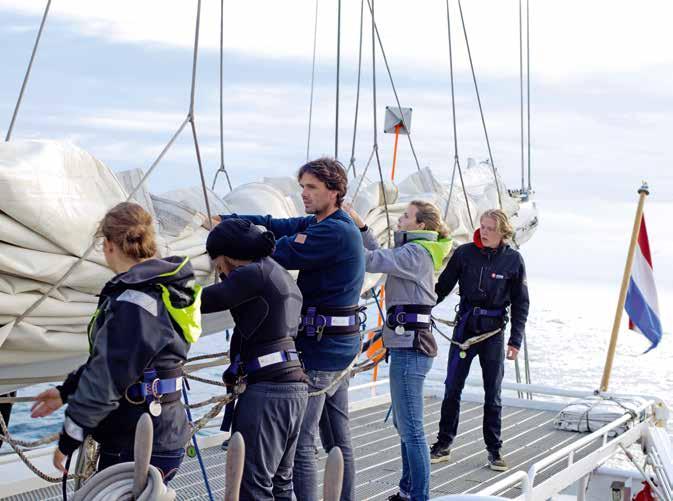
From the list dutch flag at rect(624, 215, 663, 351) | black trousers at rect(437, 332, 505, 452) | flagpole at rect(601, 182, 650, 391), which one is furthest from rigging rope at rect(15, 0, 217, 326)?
dutch flag at rect(624, 215, 663, 351)

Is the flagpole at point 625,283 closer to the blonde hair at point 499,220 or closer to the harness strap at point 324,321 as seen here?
the blonde hair at point 499,220

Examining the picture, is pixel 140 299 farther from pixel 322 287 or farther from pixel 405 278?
pixel 405 278

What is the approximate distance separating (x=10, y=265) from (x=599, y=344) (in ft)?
227

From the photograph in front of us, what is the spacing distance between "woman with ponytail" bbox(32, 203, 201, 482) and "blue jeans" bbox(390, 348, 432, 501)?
6.70 feet

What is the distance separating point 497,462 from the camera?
22.3 feet

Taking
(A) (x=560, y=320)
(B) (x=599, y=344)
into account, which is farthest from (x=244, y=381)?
(A) (x=560, y=320)

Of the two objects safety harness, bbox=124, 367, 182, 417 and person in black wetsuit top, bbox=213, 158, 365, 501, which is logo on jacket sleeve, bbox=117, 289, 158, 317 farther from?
person in black wetsuit top, bbox=213, 158, 365, 501

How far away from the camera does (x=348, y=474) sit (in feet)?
15.6

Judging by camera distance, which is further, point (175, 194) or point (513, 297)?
point (513, 297)

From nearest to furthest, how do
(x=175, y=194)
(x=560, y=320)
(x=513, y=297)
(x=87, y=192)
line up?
(x=87, y=192)
(x=175, y=194)
(x=513, y=297)
(x=560, y=320)

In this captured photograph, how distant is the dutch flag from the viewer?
9859 mm

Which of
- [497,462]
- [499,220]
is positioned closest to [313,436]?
[499,220]

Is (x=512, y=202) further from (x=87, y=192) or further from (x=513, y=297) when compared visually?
(x=87, y=192)

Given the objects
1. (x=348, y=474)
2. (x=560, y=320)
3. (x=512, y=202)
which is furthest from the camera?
(x=560, y=320)
